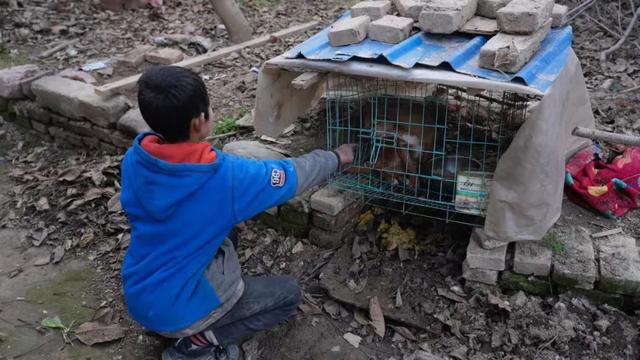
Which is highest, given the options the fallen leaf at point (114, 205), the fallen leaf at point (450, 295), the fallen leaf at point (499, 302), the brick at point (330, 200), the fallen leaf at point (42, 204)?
the brick at point (330, 200)

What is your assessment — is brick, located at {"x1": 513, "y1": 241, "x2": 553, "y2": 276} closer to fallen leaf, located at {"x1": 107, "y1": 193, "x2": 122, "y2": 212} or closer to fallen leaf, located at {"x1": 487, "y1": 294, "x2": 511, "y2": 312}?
fallen leaf, located at {"x1": 487, "y1": 294, "x2": 511, "y2": 312}

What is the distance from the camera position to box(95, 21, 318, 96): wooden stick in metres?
4.56

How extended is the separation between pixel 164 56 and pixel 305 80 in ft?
9.62

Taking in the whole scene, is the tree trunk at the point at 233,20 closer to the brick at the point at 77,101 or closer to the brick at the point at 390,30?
the brick at the point at 77,101

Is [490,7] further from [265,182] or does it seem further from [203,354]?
[203,354]

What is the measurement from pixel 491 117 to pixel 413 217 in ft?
2.53

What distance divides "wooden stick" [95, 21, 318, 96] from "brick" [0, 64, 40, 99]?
93 cm

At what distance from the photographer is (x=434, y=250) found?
3.27 metres

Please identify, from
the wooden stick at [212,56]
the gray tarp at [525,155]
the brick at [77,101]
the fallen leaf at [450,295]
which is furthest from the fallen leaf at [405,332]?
the wooden stick at [212,56]

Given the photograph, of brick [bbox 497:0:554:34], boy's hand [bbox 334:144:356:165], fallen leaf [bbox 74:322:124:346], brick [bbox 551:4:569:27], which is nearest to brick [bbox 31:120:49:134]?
fallen leaf [bbox 74:322:124:346]

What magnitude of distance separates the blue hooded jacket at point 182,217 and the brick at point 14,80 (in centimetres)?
334

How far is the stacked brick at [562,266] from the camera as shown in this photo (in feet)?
9.25

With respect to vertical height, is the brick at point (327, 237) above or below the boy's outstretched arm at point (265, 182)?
below

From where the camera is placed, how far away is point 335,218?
10.6ft
